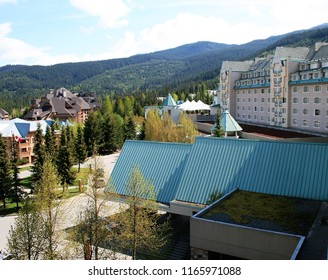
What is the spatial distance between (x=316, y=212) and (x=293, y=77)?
1304 inches

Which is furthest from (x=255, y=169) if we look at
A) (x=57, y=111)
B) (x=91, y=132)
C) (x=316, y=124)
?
(x=57, y=111)

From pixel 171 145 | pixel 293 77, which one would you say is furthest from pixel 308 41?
pixel 171 145

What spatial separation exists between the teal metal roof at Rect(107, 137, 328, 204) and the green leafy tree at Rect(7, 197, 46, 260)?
266 inches

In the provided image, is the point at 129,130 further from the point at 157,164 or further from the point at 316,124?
the point at 157,164

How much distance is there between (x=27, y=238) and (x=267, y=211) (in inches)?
396

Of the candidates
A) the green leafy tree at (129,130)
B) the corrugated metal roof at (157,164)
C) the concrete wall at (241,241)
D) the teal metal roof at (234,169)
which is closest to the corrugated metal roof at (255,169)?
the teal metal roof at (234,169)

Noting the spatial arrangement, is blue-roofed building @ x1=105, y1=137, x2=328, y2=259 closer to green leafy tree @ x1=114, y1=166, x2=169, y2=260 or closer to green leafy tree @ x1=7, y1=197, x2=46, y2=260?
green leafy tree @ x1=114, y1=166, x2=169, y2=260

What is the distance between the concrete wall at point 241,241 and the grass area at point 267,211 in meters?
0.66

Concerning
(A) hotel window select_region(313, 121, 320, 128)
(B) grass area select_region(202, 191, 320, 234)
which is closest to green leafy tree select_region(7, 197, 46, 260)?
(B) grass area select_region(202, 191, 320, 234)

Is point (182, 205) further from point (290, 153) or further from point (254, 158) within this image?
point (290, 153)

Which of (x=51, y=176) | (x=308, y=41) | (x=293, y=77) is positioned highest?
(x=308, y=41)

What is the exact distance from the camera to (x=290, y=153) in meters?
17.5

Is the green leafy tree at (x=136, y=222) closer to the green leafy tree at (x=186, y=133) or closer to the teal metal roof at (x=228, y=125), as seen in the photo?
the green leafy tree at (x=186, y=133)

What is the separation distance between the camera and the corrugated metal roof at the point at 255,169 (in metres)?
16.5
